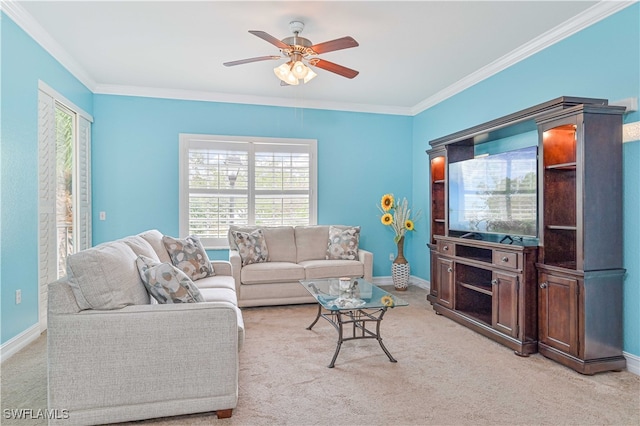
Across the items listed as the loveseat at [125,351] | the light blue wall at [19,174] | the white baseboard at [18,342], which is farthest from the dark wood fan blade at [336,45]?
the white baseboard at [18,342]

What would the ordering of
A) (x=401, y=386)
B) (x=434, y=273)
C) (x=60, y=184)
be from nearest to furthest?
(x=401, y=386) < (x=60, y=184) < (x=434, y=273)

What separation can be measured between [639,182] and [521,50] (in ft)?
5.58

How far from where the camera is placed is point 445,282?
4023 millimetres

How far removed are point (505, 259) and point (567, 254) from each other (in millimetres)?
473

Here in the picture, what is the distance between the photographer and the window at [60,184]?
3.45m

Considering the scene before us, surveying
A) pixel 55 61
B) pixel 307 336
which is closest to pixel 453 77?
pixel 307 336

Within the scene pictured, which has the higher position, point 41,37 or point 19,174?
point 41,37

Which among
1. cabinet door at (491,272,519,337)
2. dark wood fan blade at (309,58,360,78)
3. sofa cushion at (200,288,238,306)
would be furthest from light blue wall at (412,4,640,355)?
sofa cushion at (200,288,238,306)

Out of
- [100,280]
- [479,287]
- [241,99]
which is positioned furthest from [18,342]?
[479,287]

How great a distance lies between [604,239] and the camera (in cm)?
270

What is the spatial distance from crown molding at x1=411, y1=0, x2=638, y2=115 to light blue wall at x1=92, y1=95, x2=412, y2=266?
1245mm

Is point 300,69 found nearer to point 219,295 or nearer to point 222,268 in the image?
point 219,295

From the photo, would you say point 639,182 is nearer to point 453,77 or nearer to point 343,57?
point 453,77

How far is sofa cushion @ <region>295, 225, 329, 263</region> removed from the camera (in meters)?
4.99
